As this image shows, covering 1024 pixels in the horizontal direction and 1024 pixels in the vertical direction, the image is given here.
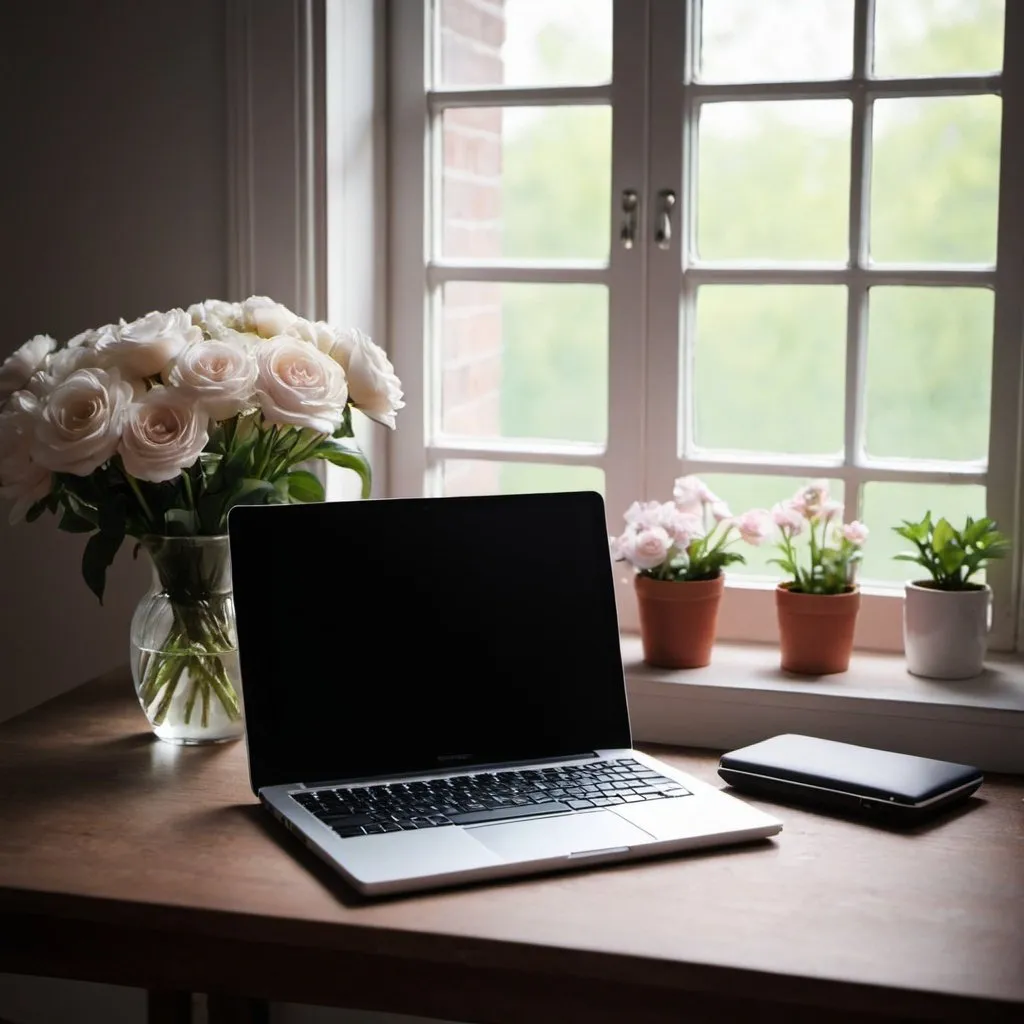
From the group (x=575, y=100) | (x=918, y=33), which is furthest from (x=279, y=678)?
(x=918, y=33)

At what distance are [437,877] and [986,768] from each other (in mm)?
733

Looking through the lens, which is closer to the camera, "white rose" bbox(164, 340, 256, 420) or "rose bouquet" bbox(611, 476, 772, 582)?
"white rose" bbox(164, 340, 256, 420)

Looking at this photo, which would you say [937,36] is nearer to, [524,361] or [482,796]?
[524,361]

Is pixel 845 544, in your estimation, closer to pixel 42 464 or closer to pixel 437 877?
pixel 437 877

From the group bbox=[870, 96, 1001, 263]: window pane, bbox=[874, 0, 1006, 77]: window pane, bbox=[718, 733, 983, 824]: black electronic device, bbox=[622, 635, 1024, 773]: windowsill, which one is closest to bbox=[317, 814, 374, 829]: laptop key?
bbox=[718, 733, 983, 824]: black electronic device

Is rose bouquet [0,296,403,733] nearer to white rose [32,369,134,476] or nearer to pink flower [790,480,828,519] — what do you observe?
white rose [32,369,134,476]

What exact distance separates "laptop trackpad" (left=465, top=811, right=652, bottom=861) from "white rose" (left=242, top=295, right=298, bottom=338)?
60 centimetres

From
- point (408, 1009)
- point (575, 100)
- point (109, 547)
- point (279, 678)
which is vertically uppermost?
point (575, 100)

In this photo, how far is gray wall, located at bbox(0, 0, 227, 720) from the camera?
1.86 meters

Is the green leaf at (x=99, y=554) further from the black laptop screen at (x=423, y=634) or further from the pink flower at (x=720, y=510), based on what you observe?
the pink flower at (x=720, y=510)

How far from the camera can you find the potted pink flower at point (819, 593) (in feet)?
5.72

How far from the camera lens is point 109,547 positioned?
152 centimetres

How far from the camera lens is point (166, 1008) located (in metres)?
1.85

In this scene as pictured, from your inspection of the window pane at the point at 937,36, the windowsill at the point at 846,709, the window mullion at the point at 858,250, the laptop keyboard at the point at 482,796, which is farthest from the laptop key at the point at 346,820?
the window pane at the point at 937,36
